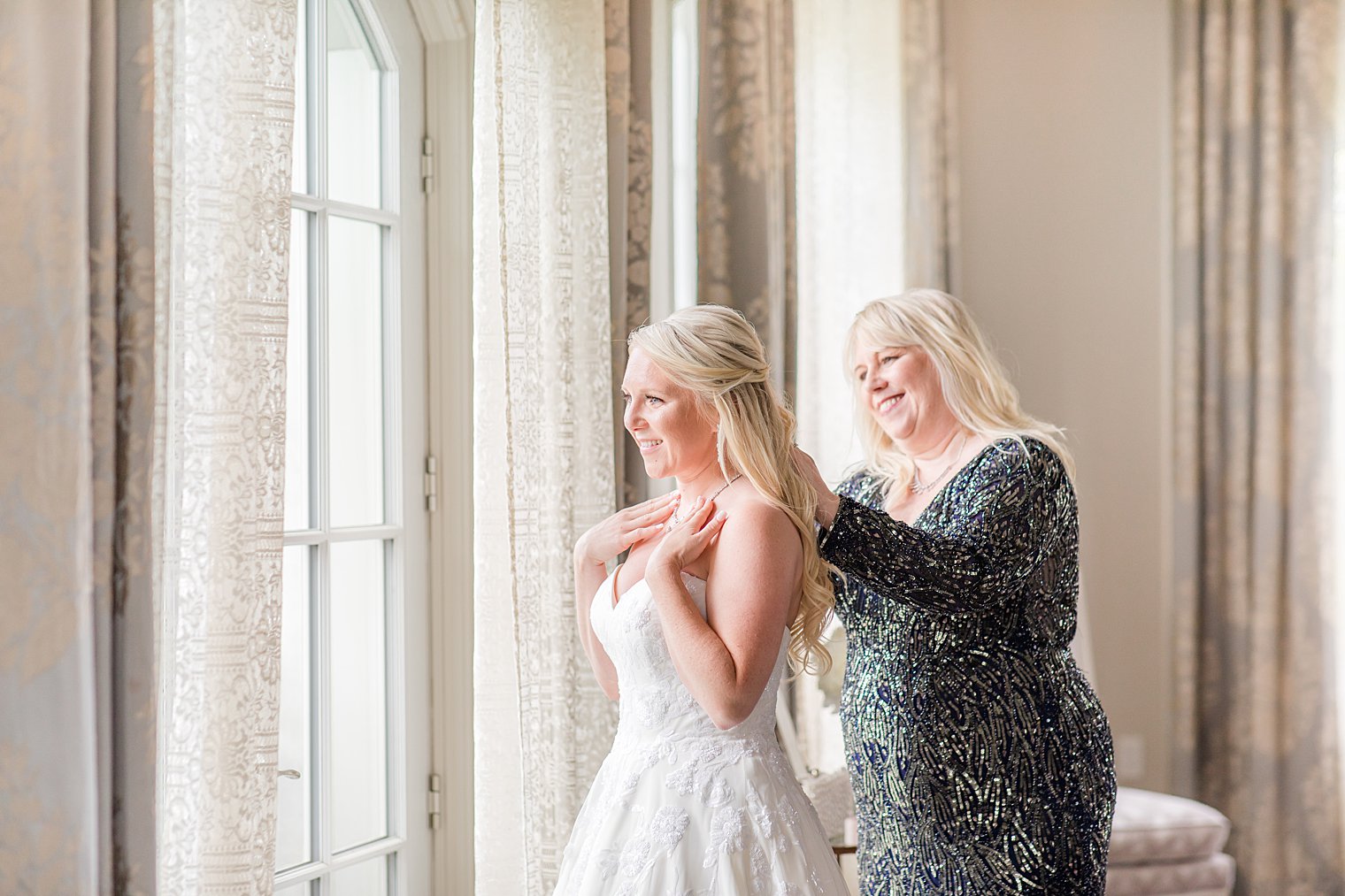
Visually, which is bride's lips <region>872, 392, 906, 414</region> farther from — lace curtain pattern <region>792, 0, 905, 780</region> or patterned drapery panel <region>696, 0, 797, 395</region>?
lace curtain pattern <region>792, 0, 905, 780</region>

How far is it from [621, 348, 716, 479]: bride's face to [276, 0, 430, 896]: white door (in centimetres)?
91

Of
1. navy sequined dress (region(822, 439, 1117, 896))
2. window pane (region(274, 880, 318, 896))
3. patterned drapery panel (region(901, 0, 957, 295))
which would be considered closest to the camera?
navy sequined dress (region(822, 439, 1117, 896))

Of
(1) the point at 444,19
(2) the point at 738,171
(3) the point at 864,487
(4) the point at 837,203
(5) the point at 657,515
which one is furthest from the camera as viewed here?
(4) the point at 837,203

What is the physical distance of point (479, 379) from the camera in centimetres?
252

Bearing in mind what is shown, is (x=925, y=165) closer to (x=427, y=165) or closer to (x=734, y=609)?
(x=427, y=165)

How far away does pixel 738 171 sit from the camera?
119 inches

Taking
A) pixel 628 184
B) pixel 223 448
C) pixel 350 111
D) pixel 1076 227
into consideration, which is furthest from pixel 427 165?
pixel 1076 227

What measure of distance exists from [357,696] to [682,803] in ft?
3.78

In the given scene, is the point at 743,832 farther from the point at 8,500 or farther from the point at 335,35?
the point at 335,35

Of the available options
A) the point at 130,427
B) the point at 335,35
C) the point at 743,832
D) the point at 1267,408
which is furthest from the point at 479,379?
the point at 1267,408

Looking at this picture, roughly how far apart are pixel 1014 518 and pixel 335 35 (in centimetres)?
167

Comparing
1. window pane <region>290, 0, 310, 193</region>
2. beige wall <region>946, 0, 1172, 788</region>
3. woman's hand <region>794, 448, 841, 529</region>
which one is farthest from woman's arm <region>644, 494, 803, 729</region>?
beige wall <region>946, 0, 1172, 788</region>

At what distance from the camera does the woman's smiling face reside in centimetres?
217

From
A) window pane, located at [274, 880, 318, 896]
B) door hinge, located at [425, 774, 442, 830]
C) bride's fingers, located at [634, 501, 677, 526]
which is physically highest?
bride's fingers, located at [634, 501, 677, 526]
